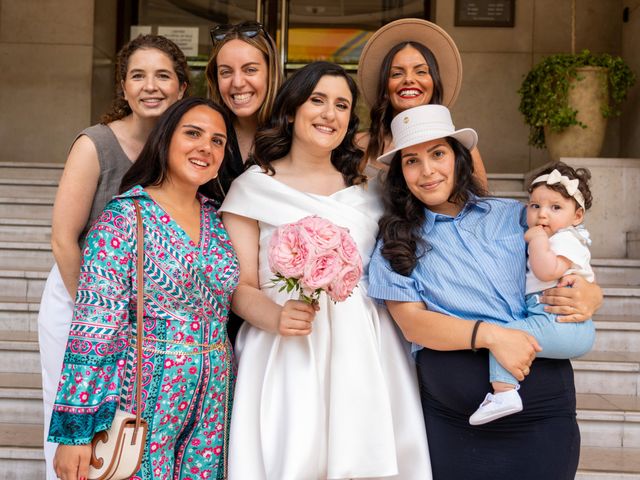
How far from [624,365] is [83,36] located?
258 inches

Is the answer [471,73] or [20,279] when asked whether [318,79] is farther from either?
[471,73]

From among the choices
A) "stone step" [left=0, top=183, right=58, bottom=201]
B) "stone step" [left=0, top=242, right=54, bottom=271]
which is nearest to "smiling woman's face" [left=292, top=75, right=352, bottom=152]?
"stone step" [left=0, top=242, right=54, bottom=271]

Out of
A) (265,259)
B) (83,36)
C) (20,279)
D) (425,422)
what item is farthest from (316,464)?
(83,36)

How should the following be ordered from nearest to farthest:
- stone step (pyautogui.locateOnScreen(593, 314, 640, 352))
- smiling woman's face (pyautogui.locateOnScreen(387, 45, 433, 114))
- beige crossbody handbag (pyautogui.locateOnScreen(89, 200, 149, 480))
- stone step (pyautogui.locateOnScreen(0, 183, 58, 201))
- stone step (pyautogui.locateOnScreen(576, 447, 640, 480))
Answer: beige crossbody handbag (pyautogui.locateOnScreen(89, 200, 149, 480)), smiling woman's face (pyautogui.locateOnScreen(387, 45, 433, 114)), stone step (pyautogui.locateOnScreen(576, 447, 640, 480)), stone step (pyautogui.locateOnScreen(593, 314, 640, 352)), stone step (pyautogui.locateOnScreen(0, 183, 58, 201))

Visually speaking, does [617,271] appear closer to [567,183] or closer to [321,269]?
[567,183]

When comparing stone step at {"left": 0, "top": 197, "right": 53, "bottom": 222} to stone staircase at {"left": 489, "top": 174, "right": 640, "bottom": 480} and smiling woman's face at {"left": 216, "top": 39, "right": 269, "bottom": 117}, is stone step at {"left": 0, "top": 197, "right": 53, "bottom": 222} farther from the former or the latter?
stone staircase at {"left": 489, "top": 174, "right": 640, "bottom": 480}

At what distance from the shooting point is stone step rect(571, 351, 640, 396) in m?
4.01

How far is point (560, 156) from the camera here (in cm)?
605

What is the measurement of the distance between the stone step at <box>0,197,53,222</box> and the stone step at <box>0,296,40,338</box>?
154 centimetres

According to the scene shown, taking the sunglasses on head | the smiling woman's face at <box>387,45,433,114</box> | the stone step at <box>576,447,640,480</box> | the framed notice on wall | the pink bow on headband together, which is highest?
the framed notice on wall

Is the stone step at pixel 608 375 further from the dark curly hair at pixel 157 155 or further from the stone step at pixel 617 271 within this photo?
the dark curly hair at pixel 157 155

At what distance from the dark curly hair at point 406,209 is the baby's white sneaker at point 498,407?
1.63 ft

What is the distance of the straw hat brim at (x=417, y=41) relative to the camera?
3.13 metres

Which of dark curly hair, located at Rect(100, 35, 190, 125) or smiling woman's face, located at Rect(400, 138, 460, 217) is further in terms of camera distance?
dark curly hair, located at Rect(100, 35, 190, 125)
